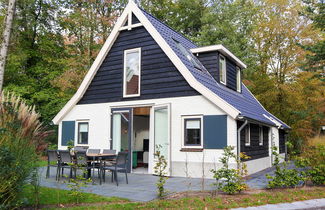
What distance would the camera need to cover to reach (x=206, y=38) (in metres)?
24.3

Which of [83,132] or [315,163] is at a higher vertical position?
[83,132]

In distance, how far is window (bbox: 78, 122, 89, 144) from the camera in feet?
44.3

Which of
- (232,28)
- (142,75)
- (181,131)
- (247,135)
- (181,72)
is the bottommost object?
(247,135)

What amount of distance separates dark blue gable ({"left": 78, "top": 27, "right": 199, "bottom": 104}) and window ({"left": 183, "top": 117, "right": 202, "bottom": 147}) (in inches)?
38.1

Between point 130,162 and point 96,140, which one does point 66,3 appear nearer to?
point 96,140

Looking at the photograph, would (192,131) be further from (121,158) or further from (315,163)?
(315,163)

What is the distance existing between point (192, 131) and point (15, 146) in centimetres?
653

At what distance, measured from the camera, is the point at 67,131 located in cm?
1405

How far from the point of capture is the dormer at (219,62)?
12.8 metres

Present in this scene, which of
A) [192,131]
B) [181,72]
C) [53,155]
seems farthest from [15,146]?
[181,72]

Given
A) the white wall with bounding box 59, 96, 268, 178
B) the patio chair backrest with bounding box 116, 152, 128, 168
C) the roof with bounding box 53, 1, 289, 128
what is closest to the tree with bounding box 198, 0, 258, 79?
the roof with bounding box 53, 1, 289, 128

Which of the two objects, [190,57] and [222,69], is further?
[222,69]

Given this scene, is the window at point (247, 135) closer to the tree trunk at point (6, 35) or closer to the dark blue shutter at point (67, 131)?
the dark blue shutter at point (67, 131)

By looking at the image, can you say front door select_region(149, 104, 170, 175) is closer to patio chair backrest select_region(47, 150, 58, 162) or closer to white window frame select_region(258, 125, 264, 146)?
patio chair backrest select_region(47, 150, 58, 162)
